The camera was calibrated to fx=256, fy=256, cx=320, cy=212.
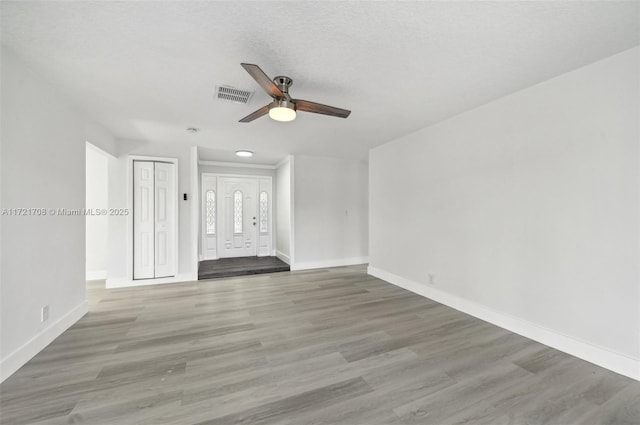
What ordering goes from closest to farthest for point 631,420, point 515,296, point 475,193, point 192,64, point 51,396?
point 631,420
point 51,396
point 192,64
point 515,296
point 475,193

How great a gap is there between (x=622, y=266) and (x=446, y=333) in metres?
1.52

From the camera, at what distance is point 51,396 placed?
1761 mm

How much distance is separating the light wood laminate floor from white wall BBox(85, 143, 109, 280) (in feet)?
7.21

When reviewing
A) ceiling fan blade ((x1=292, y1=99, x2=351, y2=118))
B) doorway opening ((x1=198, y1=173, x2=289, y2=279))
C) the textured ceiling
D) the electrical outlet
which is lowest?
the electrical outlet

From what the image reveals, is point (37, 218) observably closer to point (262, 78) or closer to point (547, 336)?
point (262, 78)

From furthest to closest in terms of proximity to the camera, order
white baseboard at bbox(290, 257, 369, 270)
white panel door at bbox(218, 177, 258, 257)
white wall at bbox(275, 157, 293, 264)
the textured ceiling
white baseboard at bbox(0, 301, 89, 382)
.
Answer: white panel door at bbox(218, 177, 258, 257) < white wall at bbox(275, 157, 293, 264) < white baseboard at bbox(290, 257, 369, 270) < white baseboard at bbox(0, 301, 89, 382) < the textured ceiling

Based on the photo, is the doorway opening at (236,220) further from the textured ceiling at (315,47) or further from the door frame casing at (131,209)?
the textured ceiling at (315,47)

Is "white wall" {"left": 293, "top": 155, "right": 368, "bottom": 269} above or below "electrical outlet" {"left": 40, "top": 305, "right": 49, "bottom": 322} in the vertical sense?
above

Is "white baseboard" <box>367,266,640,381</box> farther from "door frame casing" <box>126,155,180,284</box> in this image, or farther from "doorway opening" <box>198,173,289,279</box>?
"door frame casing" <box>126,155,180,284</box>

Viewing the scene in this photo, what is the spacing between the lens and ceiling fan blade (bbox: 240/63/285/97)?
1.73m

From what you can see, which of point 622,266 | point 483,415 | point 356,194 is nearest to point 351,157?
point 356,194

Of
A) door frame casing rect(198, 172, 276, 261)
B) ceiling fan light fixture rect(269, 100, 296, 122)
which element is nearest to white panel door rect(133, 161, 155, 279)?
door frame casing rect(198, 172, 276, 261)

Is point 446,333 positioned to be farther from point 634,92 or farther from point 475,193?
point 634,92

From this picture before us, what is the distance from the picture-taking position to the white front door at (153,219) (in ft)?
14.7
